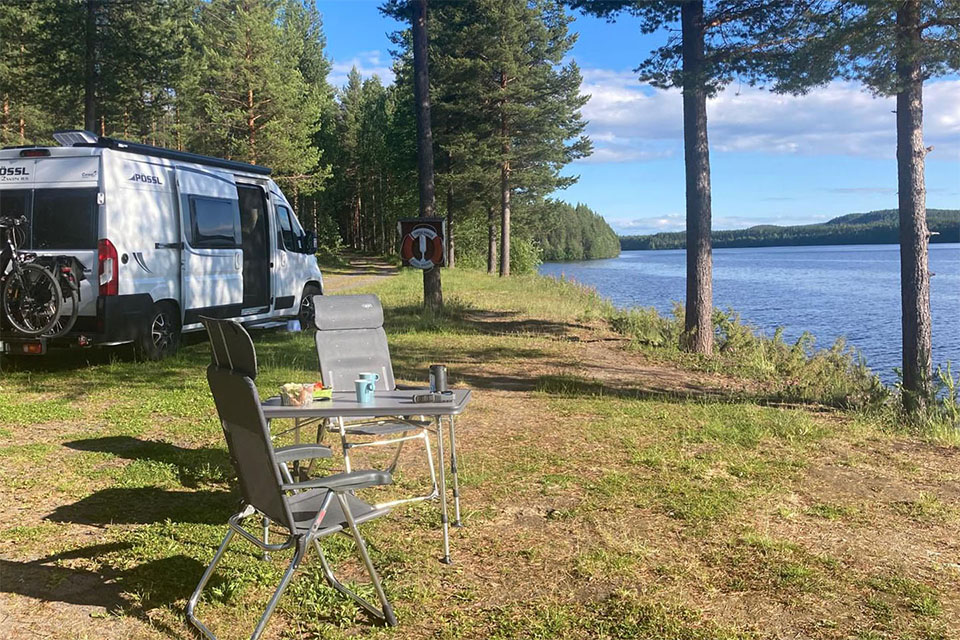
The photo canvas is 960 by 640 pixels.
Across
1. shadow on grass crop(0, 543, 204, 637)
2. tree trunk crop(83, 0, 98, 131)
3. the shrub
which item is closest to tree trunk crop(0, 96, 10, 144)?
tree trunk crop(83, 0, 98, 131)

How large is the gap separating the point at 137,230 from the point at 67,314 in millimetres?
1160

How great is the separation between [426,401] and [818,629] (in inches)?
80.0

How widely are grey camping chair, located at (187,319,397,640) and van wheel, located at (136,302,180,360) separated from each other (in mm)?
5998

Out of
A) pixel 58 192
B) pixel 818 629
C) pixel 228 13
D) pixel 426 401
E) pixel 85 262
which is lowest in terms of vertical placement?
pixel 818 629

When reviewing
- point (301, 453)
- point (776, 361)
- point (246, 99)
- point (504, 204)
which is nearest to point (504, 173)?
point (504, 204)

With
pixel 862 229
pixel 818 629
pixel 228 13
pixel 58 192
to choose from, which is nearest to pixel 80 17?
pixel 58 192

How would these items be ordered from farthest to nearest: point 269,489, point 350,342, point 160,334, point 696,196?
point 696,196 → point 160,334 → point 350,342 → point 269,489

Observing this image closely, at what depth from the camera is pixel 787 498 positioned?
479 cm

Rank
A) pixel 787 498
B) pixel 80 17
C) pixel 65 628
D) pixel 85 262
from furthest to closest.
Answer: pixel 80 17 → pixel 85 262 → pixel 787 498 → pixel 65 628

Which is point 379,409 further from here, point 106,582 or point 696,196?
point 696,196

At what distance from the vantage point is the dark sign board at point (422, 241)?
12758mm

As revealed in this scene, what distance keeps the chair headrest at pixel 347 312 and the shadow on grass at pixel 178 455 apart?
1173 millimetres

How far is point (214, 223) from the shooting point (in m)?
9.91

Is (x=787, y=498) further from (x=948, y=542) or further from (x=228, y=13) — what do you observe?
(x=228, y=13)
